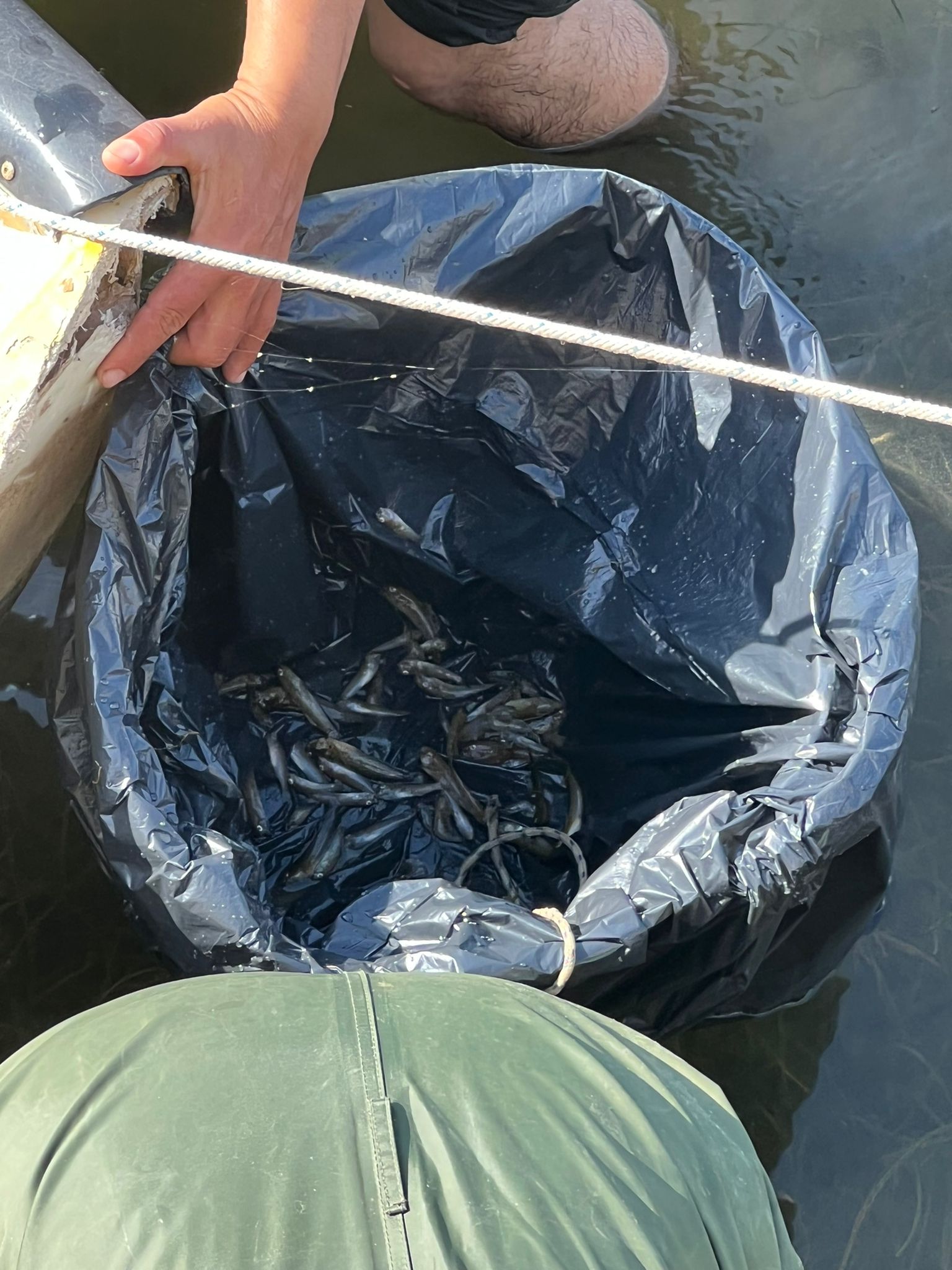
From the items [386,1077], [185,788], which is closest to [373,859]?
[185,788]

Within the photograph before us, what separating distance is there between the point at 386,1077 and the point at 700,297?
1.18 meters

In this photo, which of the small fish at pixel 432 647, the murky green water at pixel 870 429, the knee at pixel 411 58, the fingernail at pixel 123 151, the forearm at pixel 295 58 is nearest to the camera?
the fingernail at pixel 123 151

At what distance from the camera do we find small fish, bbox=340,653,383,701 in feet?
5.75

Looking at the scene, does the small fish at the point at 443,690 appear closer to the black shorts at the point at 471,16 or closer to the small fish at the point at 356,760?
the small fish at the point at 356,760

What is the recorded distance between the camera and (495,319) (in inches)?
37.6

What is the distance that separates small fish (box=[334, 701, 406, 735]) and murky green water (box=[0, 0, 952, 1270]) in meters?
0.46

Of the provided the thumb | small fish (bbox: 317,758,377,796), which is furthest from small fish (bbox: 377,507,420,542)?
the thumb

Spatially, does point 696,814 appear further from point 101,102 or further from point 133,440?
point 101,102

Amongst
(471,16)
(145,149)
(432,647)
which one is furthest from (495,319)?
(471,16)

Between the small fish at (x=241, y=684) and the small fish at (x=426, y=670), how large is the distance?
23 centimetres

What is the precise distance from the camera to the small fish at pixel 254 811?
158 centimetres

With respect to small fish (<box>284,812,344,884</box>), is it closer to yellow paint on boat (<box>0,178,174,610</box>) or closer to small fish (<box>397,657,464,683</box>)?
small fish (<box>397,657,464,683</box>)

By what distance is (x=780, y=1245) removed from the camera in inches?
29.9

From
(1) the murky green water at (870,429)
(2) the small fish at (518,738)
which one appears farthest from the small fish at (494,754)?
(1) the murky green water at (870,429)
